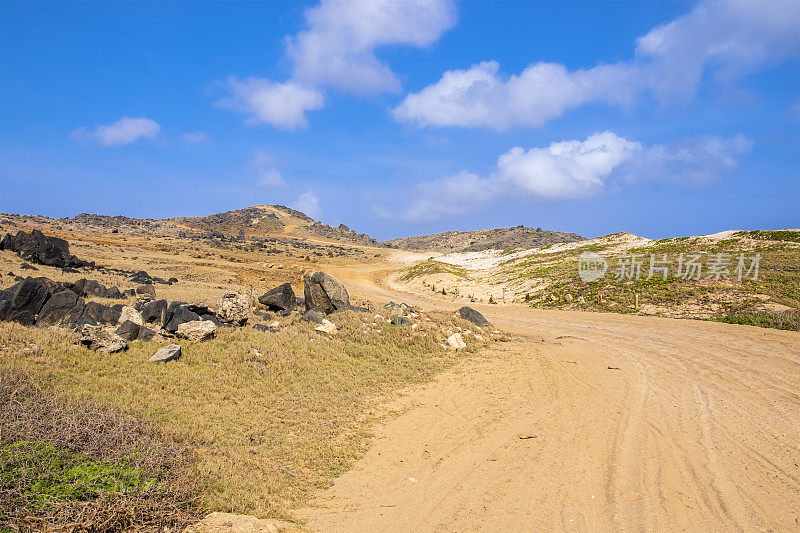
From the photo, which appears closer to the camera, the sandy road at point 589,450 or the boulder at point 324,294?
the sandy road at point 589,450

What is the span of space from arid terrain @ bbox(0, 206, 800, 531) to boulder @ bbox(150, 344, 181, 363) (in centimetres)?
27

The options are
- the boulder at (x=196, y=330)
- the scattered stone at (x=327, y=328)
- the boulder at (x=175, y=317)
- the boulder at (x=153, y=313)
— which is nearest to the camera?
the boulder at (x=196, y=330)

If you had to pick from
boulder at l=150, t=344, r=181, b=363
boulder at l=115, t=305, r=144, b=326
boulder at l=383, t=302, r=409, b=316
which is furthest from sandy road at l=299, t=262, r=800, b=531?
boulder at l=115, t=305, r=144, b=326

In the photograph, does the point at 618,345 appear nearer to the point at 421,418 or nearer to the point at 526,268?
the point at 421,418

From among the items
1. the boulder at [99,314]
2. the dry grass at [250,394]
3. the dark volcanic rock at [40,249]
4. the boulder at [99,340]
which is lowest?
the dry grass at [250,394]

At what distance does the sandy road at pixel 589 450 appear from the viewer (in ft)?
19.9

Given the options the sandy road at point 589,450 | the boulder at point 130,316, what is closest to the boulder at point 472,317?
the sandy road at point 589,450

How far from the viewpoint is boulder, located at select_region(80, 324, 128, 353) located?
33.3 ft

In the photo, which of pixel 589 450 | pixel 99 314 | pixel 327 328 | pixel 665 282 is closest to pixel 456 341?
pixel 327 328

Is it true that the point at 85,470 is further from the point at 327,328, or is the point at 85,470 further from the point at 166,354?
the point at 327,328

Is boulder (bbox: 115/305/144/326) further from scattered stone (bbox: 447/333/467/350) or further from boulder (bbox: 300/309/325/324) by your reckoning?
scattered stone (bbox: 447/333/467/350)

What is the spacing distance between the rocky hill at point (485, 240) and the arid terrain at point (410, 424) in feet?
246

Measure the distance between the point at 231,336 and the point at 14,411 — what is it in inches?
262

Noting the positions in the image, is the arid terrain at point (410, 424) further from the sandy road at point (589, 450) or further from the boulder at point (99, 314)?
the boulder at point (99, 314)
